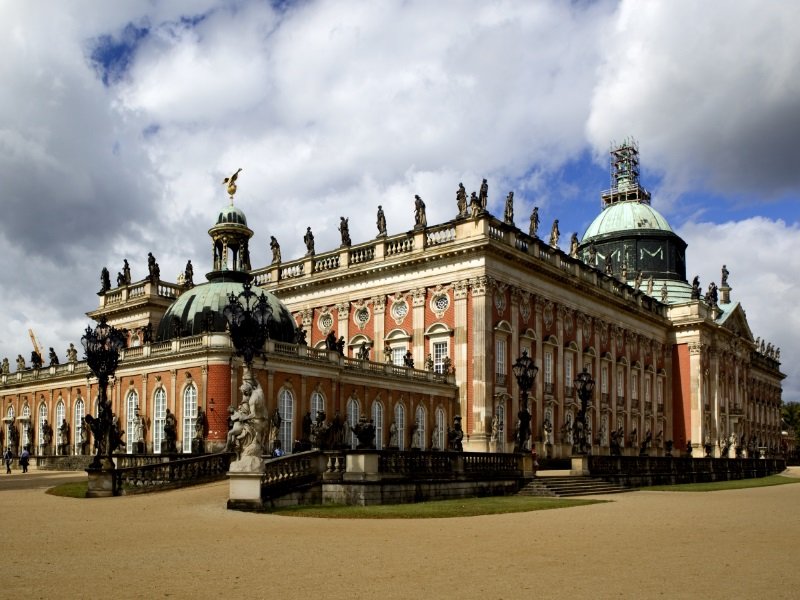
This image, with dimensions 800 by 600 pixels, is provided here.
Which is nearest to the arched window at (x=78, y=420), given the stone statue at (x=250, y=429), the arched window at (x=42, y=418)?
the arched window at (x=42, y=418)

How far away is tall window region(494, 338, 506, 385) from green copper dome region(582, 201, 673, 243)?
1435 inches

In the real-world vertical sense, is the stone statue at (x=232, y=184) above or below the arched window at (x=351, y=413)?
above

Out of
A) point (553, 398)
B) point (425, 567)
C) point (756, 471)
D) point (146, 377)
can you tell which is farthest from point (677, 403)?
point (425, 567)

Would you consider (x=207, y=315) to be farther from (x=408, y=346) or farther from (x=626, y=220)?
(x=626, y=220)

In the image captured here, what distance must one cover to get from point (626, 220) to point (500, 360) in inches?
1508

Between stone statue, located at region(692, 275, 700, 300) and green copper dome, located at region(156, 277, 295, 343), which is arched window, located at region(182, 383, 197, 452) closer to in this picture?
green copper dome, located at region(156, 277, 295, 343)

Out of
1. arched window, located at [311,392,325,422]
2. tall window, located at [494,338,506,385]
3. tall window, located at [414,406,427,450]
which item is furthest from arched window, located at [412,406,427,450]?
Answer: arched window, located at [311,392,325,422]

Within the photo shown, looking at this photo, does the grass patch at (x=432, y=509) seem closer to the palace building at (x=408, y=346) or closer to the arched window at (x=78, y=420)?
the palace building at (x=408, y=346)

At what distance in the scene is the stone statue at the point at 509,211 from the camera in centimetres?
4966

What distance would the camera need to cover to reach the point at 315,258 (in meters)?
56.1

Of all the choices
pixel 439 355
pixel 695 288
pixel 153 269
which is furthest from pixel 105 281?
pixel 695 288

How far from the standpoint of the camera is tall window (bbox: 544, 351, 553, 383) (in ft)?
173

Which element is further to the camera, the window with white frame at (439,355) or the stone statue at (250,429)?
the window with white frame at (439,355)

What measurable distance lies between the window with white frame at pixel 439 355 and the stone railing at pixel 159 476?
72.6 feet
